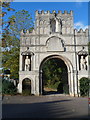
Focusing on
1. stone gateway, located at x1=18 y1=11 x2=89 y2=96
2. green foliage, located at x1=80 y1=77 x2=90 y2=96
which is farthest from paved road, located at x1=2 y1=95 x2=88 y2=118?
stone gateway, located at x1=18 y1=11 x2=89 y2=96

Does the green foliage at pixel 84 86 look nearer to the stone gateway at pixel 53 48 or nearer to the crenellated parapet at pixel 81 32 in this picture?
the stone gateway at pixel 53 48

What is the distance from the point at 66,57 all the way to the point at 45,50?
9.41ft

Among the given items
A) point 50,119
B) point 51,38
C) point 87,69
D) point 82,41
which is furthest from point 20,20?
point 50,119

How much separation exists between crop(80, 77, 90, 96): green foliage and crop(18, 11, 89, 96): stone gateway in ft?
1.69

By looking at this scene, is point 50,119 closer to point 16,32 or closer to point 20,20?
point 16,32

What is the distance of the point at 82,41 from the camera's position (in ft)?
55.1

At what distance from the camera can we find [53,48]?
16344 mm

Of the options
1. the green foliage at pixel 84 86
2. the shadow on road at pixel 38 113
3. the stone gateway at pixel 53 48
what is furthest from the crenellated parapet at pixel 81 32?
the shadow on road at pixel 38 113

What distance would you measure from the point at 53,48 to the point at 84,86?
6029mm

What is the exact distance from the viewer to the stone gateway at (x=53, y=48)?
1588 cm

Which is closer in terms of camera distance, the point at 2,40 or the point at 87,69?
the point at 2,40

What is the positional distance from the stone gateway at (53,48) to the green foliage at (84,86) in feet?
1.69

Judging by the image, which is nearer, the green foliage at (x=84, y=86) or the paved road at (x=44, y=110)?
the paved road at (x=44, y=110)

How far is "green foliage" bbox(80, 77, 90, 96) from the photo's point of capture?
14.9 metres
